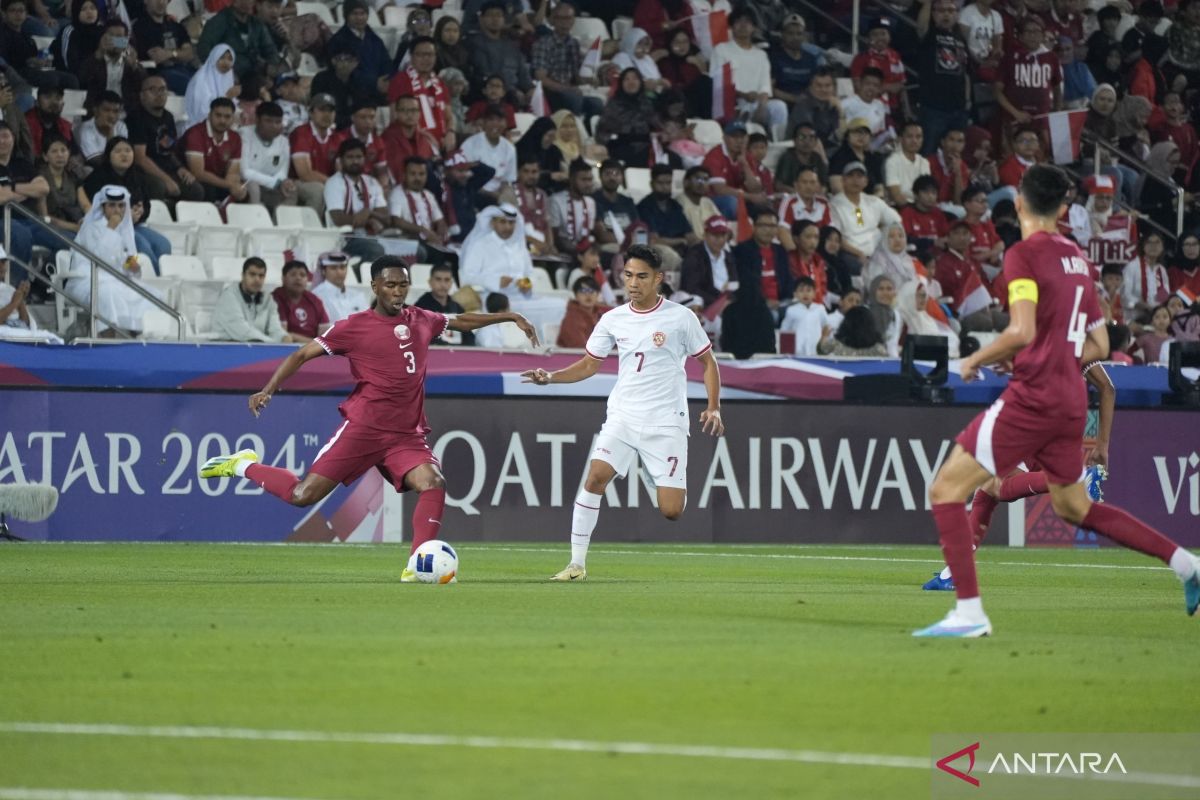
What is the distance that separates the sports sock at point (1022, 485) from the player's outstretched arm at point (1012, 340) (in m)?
4.55

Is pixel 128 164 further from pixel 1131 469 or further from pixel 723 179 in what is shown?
pixel 1131 469

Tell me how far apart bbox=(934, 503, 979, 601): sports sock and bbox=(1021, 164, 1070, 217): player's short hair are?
4.56 ft

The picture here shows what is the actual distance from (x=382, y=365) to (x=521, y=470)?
6.40m

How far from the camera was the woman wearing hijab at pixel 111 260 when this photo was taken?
19.4 meters

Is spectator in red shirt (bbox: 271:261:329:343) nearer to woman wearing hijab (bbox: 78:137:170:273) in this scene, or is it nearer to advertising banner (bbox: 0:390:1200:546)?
advertising banner (bbox: 0:390:1200:546)

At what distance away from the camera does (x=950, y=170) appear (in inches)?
1056

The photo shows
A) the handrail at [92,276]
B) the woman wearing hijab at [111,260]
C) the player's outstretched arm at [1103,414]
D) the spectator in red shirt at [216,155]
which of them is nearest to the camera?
the player's outstretched arm at [1103,414]

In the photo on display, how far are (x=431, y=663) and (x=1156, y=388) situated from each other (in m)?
15.6

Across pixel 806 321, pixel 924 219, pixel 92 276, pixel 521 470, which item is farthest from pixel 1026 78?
pixel 92 276

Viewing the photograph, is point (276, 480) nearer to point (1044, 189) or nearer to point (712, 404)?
point (712, 404)

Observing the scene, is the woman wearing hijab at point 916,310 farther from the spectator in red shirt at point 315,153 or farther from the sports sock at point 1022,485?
the sports sock at point 1022,485

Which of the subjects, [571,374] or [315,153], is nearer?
[571,374]

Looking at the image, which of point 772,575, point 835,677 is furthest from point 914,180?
point 835,677

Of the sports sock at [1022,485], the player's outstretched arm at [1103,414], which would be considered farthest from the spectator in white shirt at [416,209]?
the player's outstretched arm at [1103,414]
